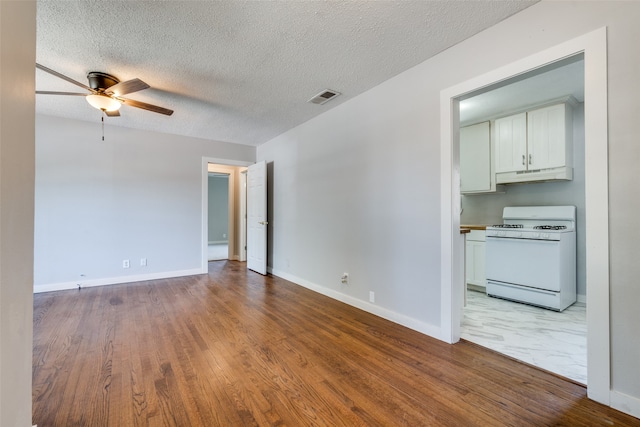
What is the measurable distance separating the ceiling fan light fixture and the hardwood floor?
2222 millimetres

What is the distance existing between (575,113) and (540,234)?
5.80 feet

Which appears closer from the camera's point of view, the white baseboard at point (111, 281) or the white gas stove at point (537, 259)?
the white gas stove at point (537, 259)

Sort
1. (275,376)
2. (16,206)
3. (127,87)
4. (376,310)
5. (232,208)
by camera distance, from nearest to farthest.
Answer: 1. (16,206)
2. (275,376)
3. (127,87)
4. (376,310)
5. (232,208)

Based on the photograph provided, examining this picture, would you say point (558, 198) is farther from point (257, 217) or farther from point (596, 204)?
point (257, 217)

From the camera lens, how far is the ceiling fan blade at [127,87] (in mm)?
2391

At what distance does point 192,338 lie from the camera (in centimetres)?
242

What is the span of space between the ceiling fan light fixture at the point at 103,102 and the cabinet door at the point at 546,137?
196 inches

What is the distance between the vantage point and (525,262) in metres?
3.28

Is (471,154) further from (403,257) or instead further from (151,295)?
(151,295)

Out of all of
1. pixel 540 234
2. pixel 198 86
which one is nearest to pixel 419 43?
pixel 198 86

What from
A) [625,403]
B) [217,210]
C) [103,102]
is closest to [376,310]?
[625,403]

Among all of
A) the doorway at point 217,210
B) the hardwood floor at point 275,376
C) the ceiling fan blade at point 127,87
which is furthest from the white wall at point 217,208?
the ceiling fan blade at point 127,87

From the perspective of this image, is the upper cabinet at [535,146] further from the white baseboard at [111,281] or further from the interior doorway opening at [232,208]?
the white baseboard at [111,281]

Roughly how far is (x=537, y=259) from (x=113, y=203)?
606 cm
